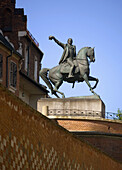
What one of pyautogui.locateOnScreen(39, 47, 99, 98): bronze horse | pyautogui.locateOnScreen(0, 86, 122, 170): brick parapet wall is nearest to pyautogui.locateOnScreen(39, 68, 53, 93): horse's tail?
pyautogui.locateOnScreen(39, 47, 99, 98): bronze horse

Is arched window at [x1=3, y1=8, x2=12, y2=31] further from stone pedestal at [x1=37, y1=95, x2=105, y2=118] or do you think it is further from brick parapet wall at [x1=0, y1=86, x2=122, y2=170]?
brick parapet wall at [x1=0, y1=86, x2=122, y2=170]

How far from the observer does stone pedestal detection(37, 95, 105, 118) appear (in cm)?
2598

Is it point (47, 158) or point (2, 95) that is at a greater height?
point (2, 95)

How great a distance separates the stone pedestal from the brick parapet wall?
12.6 meters

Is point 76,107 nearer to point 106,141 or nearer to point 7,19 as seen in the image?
point 106,141

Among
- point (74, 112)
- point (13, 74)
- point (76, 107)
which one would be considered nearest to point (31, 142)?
point (74, 112)

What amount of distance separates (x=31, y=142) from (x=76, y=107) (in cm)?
1734

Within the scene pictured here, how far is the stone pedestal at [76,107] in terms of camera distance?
25984mm

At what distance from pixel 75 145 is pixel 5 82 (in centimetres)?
2190

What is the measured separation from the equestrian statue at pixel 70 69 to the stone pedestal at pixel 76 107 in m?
0.68

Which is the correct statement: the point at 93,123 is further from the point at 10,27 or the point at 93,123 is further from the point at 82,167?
the point at 10,27

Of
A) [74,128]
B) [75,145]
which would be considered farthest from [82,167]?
[74,128]

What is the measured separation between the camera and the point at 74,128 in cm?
2503

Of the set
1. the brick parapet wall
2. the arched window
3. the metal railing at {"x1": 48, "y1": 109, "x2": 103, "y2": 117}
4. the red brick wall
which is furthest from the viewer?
the arched window
